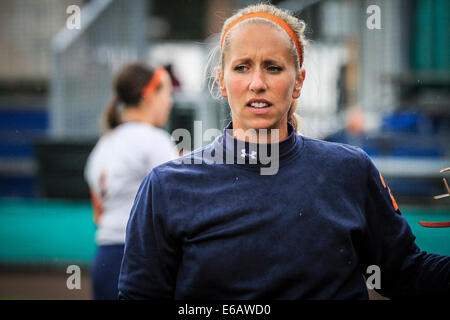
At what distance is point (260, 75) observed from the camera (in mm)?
1170

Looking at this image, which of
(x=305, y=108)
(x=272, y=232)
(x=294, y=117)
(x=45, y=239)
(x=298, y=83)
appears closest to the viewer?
(x=272, y=232)

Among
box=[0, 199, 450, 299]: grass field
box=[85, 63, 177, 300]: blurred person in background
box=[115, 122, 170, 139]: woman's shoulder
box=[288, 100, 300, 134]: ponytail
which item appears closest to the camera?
box=[288, 100, 300, 134]: ponytail

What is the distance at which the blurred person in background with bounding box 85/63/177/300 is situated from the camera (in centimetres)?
226

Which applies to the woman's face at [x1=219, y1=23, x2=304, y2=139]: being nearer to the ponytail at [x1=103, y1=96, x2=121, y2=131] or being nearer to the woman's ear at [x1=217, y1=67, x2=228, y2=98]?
the woman's ear at [x1=217, y1=67, x2=228, y2=98]

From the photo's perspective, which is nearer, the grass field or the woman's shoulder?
the woman's shoulder

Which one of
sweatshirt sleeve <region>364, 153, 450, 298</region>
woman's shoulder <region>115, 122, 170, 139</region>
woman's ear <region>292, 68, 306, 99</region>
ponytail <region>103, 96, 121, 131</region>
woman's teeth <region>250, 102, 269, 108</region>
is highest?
woman's ear <region>292, 68, 306, 99</region>

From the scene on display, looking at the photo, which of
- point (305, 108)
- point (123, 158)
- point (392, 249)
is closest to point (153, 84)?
point (123, 158)

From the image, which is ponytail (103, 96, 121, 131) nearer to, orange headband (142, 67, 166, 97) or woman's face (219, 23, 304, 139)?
orange headband (142, 67, 166, 97)

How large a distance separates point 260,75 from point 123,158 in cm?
128

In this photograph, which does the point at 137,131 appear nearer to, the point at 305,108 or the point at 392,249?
the point at 392,249

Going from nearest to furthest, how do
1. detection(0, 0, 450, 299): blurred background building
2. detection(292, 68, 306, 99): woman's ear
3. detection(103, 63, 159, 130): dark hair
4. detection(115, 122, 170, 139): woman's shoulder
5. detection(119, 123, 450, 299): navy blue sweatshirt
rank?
detection(119, 123, 450, 299): navy blue sweatshirt → detection(292, 68, 306, 99): woman's ear → detection(115, 122, 170, 139): woman's shoulder → detection(103, 63, 159, 130): dark hair → detection(0, 0, 450, 299): blurred background building

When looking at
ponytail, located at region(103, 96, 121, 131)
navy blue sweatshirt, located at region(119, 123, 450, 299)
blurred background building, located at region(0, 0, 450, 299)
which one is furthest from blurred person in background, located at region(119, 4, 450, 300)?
blurred background building, located at region(0, 0, 450, 299)

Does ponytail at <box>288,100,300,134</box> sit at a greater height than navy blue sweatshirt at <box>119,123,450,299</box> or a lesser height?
greater

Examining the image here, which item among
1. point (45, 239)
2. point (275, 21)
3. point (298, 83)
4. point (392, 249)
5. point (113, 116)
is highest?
point (275, 21)
